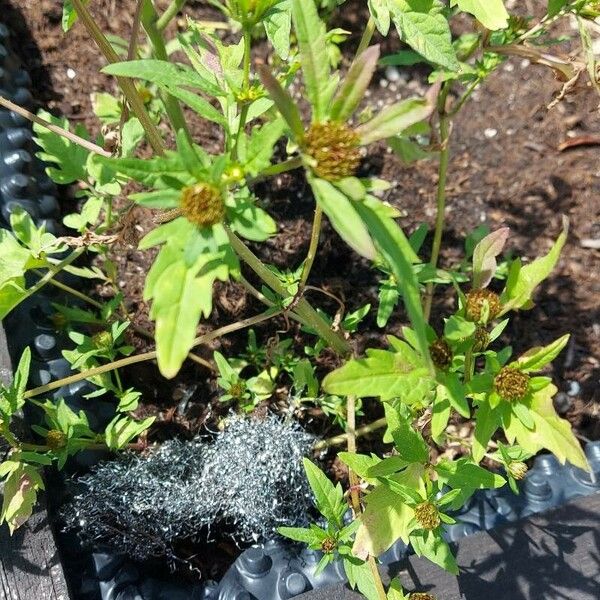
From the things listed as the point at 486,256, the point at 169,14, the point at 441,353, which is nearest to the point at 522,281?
the point at 486,256

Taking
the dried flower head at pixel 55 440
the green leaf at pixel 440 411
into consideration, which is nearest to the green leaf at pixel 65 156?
the dried flower head at pixel 55 440

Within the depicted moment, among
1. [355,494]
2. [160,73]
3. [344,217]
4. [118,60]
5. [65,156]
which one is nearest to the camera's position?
[344,217]

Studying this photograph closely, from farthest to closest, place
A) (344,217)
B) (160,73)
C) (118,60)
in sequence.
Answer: (118,60)
(160,73)
(344,217)

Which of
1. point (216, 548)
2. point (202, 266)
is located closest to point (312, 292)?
point (216, 548)

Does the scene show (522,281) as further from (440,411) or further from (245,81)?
(245,81)

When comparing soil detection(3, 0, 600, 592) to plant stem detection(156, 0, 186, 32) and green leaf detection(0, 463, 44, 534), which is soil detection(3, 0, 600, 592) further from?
plant stem detection(156, 0, 186, 32)

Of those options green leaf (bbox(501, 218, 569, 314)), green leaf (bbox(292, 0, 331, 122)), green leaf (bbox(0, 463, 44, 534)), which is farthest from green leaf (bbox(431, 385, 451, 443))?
green leaf (bbox(0, 463, 44, 534))
